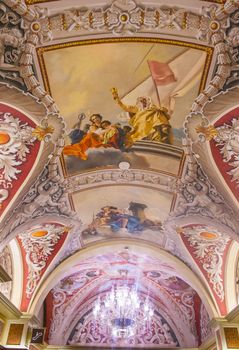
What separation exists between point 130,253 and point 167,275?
243cm

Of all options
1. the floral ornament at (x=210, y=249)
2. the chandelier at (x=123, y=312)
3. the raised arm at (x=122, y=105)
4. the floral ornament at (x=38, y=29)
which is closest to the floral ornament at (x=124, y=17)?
the floral ornament at (x=38, y=29)

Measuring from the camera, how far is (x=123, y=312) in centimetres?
1263

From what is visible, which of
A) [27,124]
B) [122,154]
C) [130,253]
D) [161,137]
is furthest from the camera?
[130,253]

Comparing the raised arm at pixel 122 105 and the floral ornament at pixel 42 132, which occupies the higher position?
the raised arm at pixel 122 105

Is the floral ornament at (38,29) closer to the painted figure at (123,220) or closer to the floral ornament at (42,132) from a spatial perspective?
the floral ornament at (42,132)

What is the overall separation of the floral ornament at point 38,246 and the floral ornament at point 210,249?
3.62 meters

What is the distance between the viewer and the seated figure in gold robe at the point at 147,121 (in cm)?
618

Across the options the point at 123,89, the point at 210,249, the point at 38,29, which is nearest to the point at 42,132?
the point at 123,89

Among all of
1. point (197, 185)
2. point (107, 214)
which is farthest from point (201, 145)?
point (107, 214)

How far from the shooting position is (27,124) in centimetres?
622

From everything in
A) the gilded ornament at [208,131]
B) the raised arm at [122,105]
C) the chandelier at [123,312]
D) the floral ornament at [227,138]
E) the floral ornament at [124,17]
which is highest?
the floral ornament at [124,17]

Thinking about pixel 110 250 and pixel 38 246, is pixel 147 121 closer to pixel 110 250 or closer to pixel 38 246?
pixel 38 246

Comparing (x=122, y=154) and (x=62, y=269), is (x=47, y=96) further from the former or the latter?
(x=62, y=269)

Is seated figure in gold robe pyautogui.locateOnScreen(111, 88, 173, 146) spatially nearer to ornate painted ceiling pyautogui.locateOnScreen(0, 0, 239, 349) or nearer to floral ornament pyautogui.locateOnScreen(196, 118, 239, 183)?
ornate painted ceiling pyautogui.locateOnScreen(0, 0, 239, 349)
